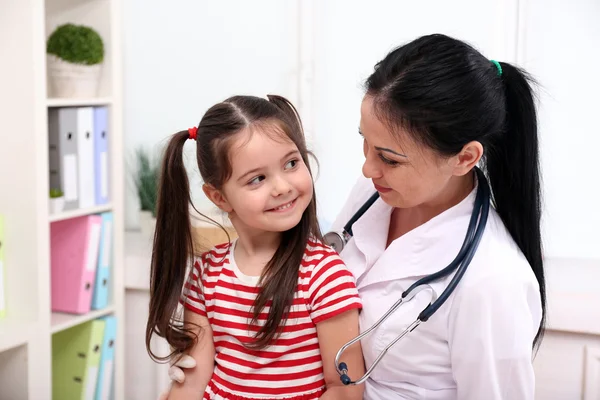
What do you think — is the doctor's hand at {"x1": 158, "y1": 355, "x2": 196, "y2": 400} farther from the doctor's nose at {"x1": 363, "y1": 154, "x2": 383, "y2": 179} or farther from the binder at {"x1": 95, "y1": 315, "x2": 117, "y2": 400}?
the binder at {"x1": 95, "y1": 315, "x2": 117, "y2": 400}

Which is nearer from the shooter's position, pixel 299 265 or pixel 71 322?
pixel 299 265

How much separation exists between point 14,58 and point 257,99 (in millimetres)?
982

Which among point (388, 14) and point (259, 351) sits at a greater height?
point (388, 14)

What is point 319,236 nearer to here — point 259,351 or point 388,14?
point 259,351

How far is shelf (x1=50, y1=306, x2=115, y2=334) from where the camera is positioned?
2.32 metres

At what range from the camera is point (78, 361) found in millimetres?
2477

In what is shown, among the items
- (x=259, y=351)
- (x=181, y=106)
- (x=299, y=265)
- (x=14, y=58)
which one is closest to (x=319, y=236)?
(x=299, y=265)

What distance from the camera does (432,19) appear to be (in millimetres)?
2561

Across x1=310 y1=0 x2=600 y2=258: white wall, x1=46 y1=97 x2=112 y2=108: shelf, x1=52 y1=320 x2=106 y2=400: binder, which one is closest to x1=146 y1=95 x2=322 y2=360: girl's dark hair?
x1=46 y1=97 x2=112 y2=108: shelf

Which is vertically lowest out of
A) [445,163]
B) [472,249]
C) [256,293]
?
[256,293]

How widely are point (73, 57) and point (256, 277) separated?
118 cm

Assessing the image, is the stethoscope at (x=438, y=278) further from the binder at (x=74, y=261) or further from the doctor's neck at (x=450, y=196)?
the binder at (x=74, y=261)

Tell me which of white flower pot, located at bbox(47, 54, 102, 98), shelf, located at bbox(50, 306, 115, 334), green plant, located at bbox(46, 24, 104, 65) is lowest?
shelf, located at bbox(50, 306, 115, 334)

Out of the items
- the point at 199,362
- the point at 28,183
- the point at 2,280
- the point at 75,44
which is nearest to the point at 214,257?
the point at 199,362
